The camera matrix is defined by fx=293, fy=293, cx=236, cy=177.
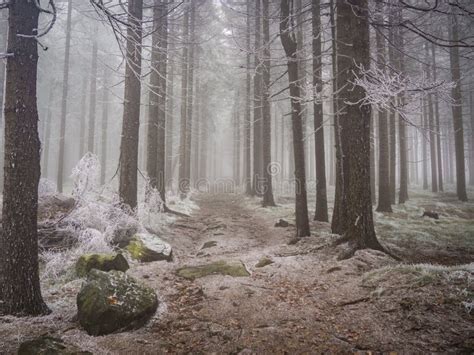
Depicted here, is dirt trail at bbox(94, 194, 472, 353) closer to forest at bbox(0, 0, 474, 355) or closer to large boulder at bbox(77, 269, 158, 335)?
forest at bbox(0, 0, 474, 355)

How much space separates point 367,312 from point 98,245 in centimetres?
541

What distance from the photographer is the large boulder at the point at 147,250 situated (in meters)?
6.91

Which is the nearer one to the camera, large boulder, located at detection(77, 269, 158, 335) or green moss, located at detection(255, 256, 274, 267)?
large boulder, located at detection(77, 269, 158, 335)

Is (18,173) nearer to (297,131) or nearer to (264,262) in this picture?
(264,262)

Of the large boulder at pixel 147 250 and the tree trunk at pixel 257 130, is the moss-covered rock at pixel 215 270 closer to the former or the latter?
the large boulder at pixel 147 250

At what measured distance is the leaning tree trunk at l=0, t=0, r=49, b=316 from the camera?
4000 millimetres

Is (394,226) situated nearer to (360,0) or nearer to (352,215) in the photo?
(352,215)

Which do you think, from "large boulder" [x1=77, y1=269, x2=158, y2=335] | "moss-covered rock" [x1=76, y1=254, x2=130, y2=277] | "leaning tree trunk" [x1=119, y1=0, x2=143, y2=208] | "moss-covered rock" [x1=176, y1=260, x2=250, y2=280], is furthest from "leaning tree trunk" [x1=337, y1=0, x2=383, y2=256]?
"leaning tree trunk" [x1=119, y1=0, x2=143, y2=208]

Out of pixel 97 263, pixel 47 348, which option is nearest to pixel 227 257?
pixel 97 263

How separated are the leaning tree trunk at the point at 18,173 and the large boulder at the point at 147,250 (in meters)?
2.83

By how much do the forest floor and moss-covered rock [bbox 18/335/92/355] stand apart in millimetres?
162

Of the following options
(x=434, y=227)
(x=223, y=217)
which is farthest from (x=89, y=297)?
(x=434, y=227)

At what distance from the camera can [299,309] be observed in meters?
4.51

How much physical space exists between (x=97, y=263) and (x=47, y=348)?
2541 mm
